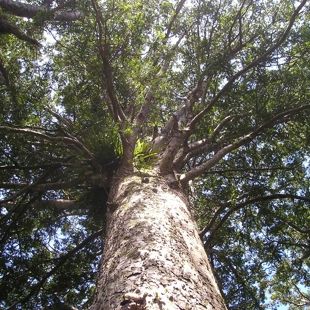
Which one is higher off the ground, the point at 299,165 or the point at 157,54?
the point at 157,54

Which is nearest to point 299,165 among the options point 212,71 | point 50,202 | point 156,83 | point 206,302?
point 212,71

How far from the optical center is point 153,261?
6.26 ft

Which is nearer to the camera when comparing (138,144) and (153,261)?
(153,261)

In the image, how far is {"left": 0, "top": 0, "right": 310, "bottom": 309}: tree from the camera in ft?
13.1

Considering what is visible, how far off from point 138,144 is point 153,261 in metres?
3.12

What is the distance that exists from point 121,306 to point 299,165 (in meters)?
5.09

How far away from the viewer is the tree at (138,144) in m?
3.99

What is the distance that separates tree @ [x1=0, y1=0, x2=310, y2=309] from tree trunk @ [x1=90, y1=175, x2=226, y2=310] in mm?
26

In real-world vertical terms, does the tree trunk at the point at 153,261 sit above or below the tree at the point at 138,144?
below

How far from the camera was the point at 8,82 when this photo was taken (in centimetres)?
533

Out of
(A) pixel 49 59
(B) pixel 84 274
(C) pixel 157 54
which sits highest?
(A) pixel 49 59

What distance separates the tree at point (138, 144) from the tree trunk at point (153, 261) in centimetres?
3

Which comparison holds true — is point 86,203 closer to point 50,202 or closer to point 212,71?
point 50,202

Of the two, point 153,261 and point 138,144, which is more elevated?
point 138,144
